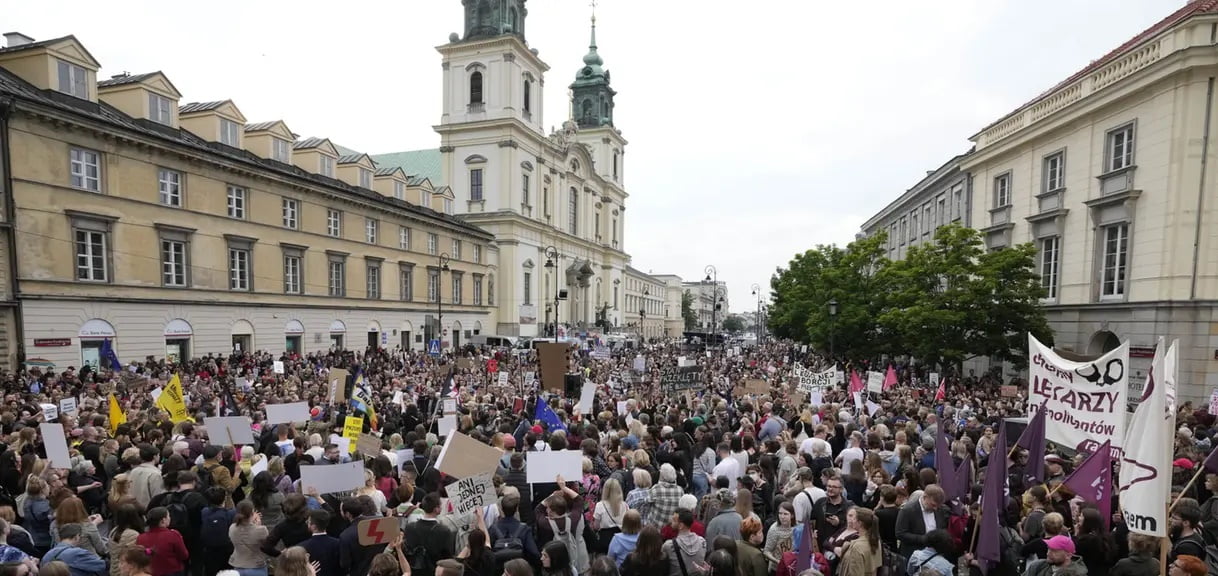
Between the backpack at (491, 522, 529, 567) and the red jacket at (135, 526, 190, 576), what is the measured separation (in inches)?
103

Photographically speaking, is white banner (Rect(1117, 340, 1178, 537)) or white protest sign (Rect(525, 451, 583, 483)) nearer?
white banner (Rect(1117, 340, 1178, 537))

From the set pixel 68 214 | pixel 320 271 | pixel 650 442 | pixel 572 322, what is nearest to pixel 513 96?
pixel 572 322

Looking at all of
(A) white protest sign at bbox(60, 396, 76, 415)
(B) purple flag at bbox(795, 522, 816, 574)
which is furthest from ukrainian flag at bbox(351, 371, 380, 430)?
(B) purple flag at bbox(795, 522, 816, 574)

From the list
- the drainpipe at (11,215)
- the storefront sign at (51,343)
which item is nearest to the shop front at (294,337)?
the storefront sign at (51,343)

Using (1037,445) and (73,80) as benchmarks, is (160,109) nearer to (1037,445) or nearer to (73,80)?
(73,80)

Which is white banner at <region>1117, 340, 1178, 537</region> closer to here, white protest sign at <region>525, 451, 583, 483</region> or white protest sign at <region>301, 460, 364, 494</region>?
white protest sign at <region>525, 451, 583, 483</region>

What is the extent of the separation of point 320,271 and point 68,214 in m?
14.0

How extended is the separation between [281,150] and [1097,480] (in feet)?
131

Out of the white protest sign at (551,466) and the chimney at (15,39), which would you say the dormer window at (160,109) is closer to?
the chimney at (15,39)

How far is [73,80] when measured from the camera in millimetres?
25781

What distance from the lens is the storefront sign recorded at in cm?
2356

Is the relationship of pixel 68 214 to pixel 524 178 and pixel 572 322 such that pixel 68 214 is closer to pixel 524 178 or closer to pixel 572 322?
pixel 524 178

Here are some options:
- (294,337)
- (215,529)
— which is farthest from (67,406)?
(294,337)

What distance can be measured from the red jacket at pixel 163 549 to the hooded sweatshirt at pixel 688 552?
4.10m
